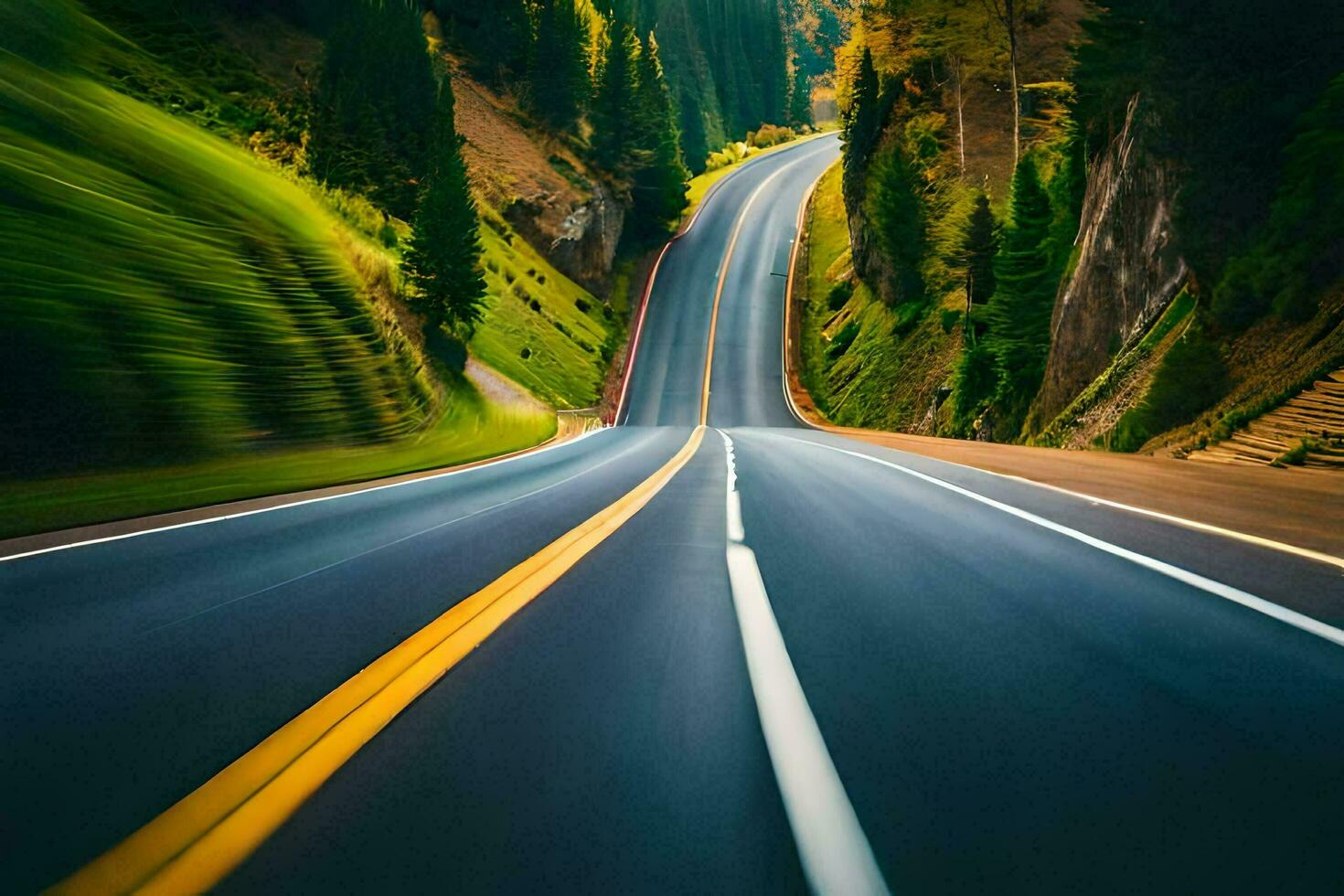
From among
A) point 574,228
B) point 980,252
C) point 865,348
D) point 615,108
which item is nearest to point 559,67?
point 615,108

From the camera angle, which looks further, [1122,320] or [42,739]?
[1122,320]

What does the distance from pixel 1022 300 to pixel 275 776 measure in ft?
92.3

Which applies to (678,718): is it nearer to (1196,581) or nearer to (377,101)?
(1196,581)


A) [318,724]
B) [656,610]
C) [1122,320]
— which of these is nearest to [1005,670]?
[656,610]

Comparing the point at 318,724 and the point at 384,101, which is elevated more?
the point at 384,101

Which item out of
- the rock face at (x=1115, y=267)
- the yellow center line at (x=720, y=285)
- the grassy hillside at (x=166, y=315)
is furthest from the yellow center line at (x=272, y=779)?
the yellow center line at (x=720, y=285)

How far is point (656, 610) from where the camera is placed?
3838 millimetres

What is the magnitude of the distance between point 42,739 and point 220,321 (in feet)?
36.7

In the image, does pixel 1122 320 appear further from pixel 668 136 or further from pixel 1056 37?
pixel 668 136

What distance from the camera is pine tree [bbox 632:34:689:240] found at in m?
61.6

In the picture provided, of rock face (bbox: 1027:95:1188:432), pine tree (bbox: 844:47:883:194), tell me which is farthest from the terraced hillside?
pine tree (bbox: 844:47:883:194)

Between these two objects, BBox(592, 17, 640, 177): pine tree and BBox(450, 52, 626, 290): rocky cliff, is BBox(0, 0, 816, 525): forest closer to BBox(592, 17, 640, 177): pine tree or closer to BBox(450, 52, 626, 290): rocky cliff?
BBox(450, 52, 626, 290): rocky cliff

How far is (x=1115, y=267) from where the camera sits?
21047mm

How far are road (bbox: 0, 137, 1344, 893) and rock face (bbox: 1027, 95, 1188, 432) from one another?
16841mm
